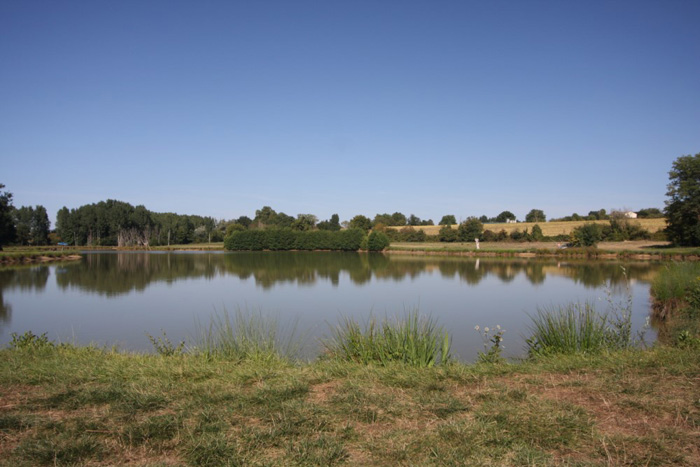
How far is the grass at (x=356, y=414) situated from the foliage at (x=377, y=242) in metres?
56.1

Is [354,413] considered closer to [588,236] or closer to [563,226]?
[588,236]

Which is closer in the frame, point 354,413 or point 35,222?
point 354,413

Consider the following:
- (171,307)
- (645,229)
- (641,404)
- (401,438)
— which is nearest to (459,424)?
(401,438)

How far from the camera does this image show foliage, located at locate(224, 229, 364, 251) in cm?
6731

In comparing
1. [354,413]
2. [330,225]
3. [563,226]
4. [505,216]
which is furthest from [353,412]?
[505,216]

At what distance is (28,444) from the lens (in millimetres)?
2930

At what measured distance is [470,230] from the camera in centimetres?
6544

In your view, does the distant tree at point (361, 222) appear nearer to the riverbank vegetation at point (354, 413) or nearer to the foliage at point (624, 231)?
the foliage at point (624, 231)

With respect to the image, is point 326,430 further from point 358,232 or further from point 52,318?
point 358,232

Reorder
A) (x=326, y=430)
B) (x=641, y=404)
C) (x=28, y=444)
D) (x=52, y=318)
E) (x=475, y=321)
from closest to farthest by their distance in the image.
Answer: (x=28, y=444), (x=326, y=430), (x=641, y=404), (x=475, y=321), (x=52, y=318)

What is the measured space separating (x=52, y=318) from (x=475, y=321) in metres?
11.2

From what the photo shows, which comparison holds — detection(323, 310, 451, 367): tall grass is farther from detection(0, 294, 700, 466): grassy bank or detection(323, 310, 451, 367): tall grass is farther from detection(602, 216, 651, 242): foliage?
detection(602, 216, 651, 242): foliage

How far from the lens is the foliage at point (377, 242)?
61.2m

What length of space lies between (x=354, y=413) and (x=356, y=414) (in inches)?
1.2
